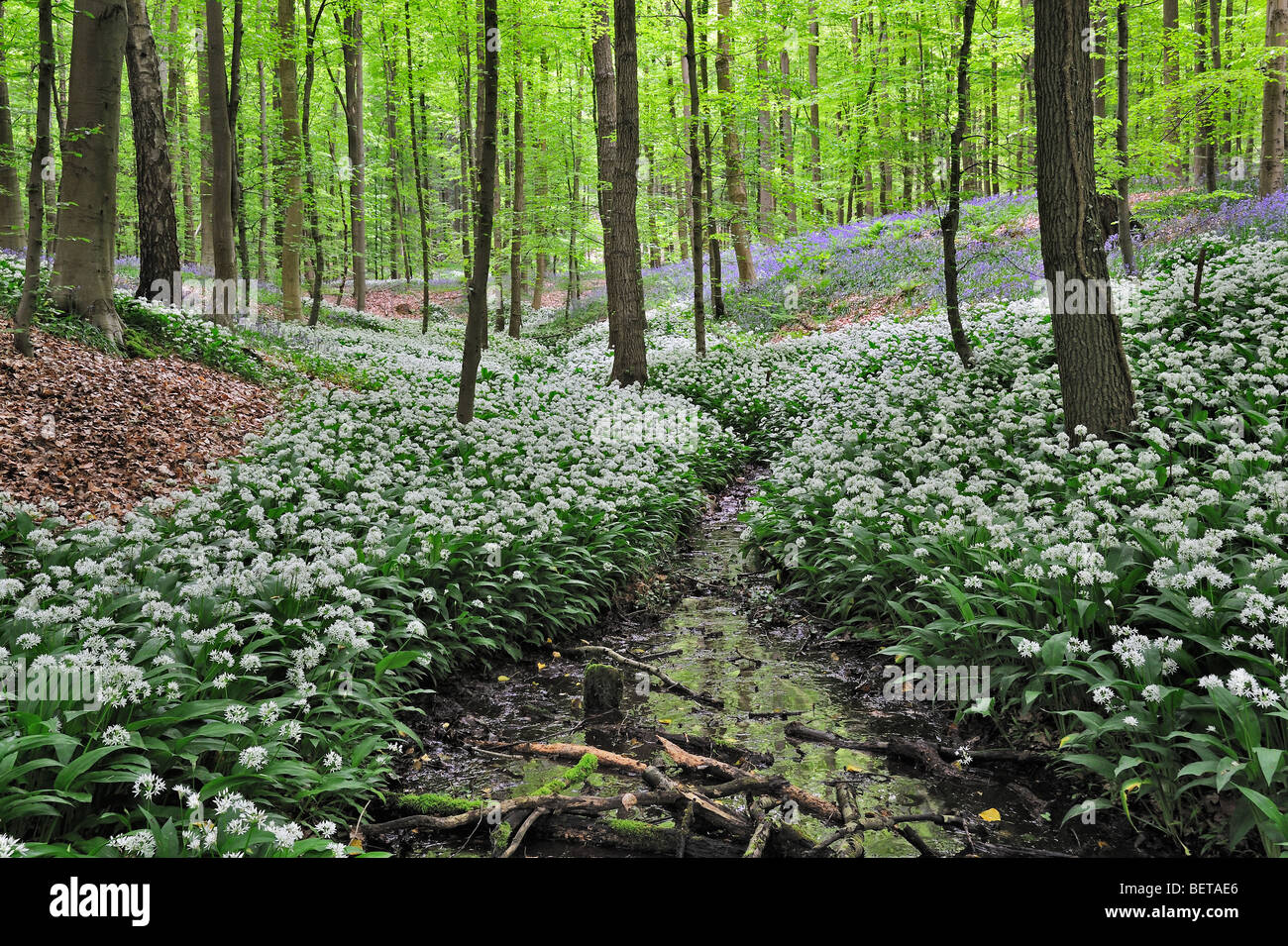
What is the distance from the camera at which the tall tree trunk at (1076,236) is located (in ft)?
23.9

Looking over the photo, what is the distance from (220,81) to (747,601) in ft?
43.5

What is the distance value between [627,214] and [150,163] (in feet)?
28.0

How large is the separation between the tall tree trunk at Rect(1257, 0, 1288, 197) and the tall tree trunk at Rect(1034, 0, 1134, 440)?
30.9 ft

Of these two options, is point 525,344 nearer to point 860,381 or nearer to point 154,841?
point 860,381

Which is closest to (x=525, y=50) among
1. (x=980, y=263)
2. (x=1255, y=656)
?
Result: (x=980, y=263)

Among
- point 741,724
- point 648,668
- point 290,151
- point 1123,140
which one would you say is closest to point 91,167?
point 290,151

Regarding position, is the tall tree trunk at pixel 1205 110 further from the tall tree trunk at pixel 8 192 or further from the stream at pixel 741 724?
the tall tree trunk at pixel 8 192

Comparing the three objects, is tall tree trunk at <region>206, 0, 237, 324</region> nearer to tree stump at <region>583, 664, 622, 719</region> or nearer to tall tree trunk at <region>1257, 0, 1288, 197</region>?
tree stump at <region>583, 664, 622, 719</region>

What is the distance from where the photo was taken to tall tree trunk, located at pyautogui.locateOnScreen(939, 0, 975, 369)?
10086 millimetres

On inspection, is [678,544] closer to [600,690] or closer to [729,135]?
[600,690]

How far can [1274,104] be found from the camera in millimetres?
13492

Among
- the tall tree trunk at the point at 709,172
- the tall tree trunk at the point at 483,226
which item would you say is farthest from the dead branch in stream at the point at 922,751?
the tall tree trunk at the point at 709,172

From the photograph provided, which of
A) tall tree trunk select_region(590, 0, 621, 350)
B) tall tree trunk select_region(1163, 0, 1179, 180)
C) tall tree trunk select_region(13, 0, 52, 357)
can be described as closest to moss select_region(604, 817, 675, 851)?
tall tree trunk select_region(13, 0, 52, 357)
